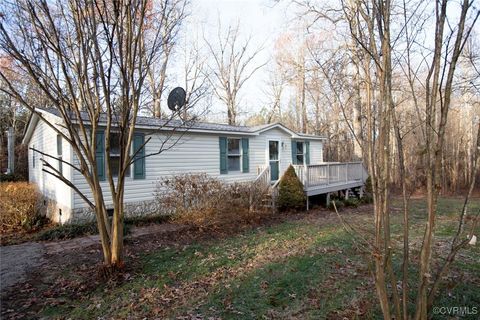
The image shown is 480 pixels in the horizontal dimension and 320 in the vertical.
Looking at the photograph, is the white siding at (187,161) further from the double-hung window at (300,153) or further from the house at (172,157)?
the double-hung window at (300,153)

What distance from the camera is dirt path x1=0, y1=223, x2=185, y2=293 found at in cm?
451

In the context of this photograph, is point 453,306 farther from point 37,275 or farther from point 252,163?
point 252,163

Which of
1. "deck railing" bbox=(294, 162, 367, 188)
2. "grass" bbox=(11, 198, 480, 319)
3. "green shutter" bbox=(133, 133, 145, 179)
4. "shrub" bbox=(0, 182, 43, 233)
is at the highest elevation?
"green shutter" bbox=(133, 133, 145, 179)

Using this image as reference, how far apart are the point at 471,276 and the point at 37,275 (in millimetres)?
6413

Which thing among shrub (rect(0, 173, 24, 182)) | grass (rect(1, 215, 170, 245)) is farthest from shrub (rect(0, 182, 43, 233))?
shrub (rect(0, 173, 24, 182))

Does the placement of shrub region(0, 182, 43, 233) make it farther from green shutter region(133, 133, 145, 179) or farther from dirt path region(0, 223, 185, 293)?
green shutter region(133, 133, 145, 179)

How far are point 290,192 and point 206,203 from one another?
12.9 feet

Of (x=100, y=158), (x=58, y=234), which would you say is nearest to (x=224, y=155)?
(x=100, y=158)

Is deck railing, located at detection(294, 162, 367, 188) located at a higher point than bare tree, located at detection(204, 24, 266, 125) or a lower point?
lower

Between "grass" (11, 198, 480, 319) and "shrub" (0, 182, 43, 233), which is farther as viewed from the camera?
"shrub" (0, 182, 43, 233)

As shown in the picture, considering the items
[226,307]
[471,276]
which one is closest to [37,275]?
[226,307]

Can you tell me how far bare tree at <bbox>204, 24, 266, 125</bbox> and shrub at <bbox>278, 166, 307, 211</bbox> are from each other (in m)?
15.7

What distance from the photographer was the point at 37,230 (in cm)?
807

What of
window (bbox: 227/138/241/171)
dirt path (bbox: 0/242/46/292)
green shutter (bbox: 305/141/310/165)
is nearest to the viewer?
dirt path (bbox: 0/242/46/292)
